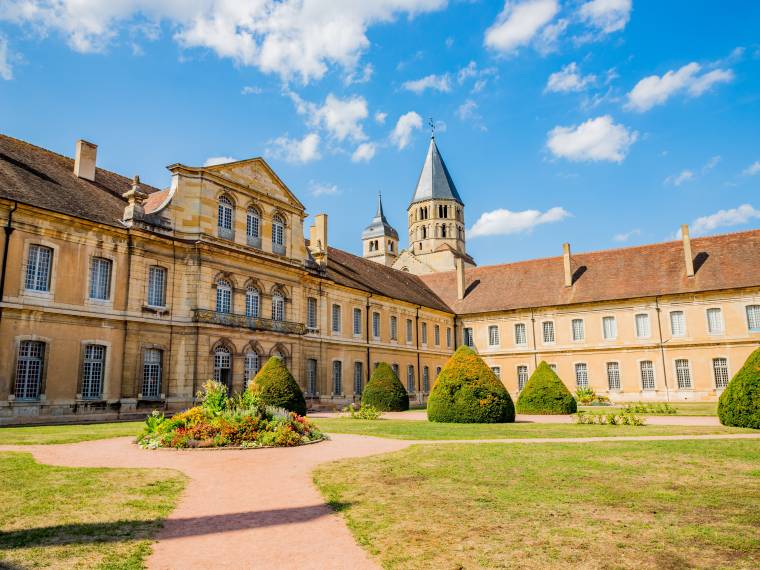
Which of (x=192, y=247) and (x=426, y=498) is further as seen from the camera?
(x=192, y=247)

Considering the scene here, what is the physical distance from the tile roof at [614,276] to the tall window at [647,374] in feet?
13.2

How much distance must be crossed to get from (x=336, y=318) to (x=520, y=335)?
13969 mm

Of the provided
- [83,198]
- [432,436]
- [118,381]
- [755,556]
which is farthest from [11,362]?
[755,556]

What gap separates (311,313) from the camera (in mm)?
27969

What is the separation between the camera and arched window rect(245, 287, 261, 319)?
939 inches

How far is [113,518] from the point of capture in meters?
5.59

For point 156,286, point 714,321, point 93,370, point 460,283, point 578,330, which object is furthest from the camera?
point 460,283

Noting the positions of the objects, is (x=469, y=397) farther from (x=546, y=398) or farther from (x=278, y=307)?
(x=278, y=307)

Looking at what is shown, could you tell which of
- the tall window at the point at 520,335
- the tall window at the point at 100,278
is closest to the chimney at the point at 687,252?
the tall window at the point at 520,335

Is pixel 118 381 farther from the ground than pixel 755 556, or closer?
farther from the ground

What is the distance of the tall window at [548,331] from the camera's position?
36.3 meters

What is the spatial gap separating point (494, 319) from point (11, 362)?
28.7 metres

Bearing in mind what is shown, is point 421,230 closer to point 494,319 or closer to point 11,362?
point 494,319

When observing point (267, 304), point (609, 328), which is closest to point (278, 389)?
point (267, 304)
